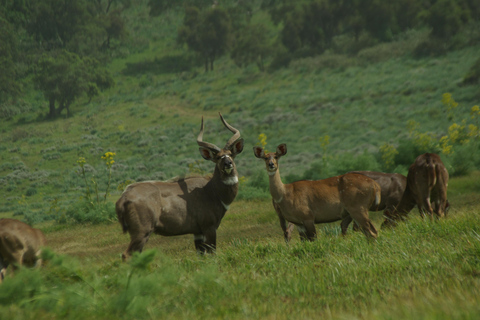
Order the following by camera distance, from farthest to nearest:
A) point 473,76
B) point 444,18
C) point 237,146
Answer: point 444,18, point 473,76, point 237,146

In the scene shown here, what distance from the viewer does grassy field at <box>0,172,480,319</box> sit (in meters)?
4.26

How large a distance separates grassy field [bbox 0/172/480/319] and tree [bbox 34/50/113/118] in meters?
47.5

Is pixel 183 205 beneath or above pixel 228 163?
beneath

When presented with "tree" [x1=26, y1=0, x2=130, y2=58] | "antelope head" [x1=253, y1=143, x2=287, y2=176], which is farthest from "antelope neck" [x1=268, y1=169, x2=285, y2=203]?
"tree" [x1=26, y1=0, x2=130, y2=58]

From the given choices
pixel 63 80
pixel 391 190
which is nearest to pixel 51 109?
pixel 63 80

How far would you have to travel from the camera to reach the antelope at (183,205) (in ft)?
28.3

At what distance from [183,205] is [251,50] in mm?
58656

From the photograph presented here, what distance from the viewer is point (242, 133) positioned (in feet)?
150

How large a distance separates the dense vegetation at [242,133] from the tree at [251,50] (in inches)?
7.6

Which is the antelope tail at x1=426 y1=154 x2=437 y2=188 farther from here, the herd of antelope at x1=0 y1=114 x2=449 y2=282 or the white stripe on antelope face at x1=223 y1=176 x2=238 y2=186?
the white stripe on antelope face at x1=223 y1=176 x2=238 y2=186

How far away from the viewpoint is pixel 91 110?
53.0 metres

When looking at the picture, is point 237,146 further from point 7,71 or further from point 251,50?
point 251,50

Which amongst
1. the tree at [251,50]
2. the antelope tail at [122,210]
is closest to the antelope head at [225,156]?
the antelope tail at [122,210]

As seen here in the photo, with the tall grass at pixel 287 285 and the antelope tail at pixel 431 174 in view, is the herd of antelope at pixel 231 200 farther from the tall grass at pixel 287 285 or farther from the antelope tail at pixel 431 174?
the tall grass at pixel 287 285
